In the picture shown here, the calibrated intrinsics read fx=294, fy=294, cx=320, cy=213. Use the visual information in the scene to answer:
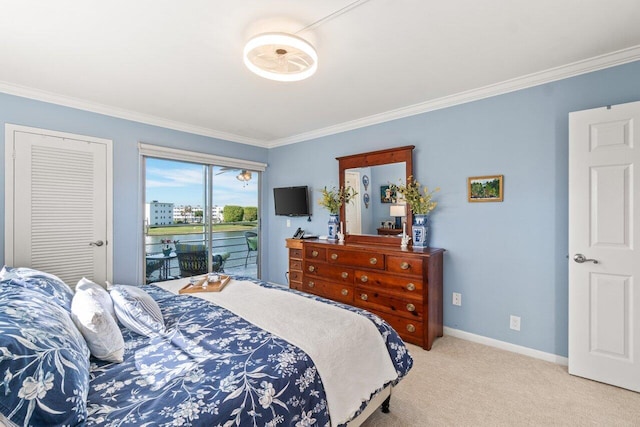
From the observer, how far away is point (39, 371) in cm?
96

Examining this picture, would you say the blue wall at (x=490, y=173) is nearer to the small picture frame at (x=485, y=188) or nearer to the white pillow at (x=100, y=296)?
the small picture frame at (x=485, y=188)

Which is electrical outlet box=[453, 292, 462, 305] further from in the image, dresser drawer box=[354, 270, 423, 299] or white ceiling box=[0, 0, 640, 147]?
white ceiling box=[0, 0, 640, 147]

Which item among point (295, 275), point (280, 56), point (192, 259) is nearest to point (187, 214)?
point (192, 259)

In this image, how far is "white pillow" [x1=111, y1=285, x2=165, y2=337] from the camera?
1654 millimetres

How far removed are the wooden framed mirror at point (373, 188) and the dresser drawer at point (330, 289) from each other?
0.66 m

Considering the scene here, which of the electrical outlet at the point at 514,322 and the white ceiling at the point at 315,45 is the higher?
the white ceiling at the point at 315,45

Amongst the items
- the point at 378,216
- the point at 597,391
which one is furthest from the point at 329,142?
the point at 597,391

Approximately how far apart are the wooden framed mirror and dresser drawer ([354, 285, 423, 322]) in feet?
2.23

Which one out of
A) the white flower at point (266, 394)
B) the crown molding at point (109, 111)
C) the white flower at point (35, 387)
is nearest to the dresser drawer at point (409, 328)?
the white flower at point (266, 394)

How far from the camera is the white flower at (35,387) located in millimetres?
893

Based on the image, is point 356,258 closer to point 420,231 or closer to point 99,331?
point 420,231

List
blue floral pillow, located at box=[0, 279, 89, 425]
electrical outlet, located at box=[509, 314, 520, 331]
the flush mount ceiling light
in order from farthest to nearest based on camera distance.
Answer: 1. electrical outlet, located at box=[509, 314, 520, 331]
2. the flush mount ceiling light
3. blue floral pillow, located at box=[0, 279, 89, 425]

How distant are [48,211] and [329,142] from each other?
339cm

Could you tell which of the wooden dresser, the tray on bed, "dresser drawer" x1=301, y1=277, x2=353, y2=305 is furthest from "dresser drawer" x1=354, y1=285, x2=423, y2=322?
the tray on bed
